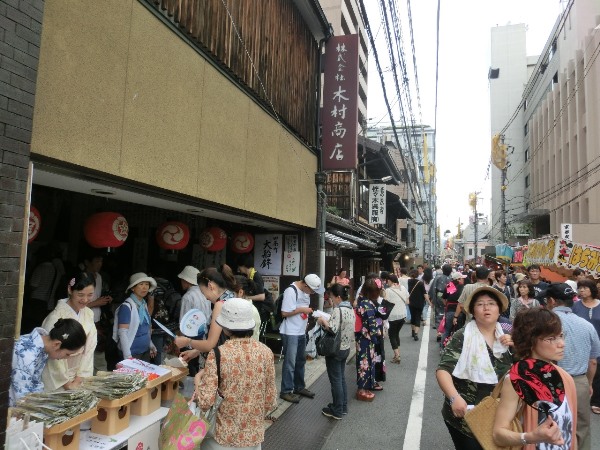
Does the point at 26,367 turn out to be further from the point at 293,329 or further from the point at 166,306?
the point at 293,329

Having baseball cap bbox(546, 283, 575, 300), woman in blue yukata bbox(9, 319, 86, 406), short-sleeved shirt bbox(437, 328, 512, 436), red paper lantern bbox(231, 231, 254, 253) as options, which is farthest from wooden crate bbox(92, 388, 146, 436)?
red paper lantern bbox(231, 231, 254, 253)

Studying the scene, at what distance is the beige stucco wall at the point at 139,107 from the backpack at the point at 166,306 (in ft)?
6.25

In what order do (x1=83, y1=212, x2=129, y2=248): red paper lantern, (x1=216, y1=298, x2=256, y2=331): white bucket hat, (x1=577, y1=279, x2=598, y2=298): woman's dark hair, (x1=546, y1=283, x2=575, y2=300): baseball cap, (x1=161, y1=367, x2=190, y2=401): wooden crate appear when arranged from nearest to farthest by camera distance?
(x1=216, y1=298, x2=256, y2=331): white bucket hat → (x1=161, y1=367, x2=190, y2=401): wooden crate → (x1=546, y1=283, x2=575, y2=300): baseball cap → (x1=83, y1=212, x2=129, y2=248): red paper lantern → (x1=577, y1=279, x2=598, y2=298): woman's dark hair

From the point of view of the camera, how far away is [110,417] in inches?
133

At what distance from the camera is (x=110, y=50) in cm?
408

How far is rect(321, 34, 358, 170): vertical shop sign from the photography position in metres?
10.1

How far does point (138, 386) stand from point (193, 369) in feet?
7.67

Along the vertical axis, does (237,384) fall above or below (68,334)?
below

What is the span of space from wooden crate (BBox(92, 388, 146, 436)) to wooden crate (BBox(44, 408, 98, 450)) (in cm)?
14

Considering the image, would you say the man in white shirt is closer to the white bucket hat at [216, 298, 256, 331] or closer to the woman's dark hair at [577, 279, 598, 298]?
the white bucket hat at [216, 298, 256, 331]

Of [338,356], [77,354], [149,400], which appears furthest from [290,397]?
[77,354]

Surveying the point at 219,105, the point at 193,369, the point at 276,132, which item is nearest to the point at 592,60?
the point at 276,132

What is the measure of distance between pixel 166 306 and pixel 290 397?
2537 mm

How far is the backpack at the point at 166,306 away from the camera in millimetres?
6215
